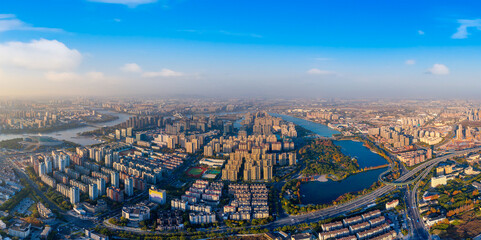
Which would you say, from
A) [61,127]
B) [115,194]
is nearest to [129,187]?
[115,194]

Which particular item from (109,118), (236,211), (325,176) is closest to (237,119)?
(109,118)

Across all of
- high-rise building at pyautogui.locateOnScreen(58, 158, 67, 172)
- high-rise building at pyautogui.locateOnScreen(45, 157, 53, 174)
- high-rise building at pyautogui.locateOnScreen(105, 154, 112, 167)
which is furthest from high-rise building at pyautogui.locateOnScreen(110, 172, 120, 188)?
high-rise building at pyautogui.locateOnScreen(45, 157, 53, 174)

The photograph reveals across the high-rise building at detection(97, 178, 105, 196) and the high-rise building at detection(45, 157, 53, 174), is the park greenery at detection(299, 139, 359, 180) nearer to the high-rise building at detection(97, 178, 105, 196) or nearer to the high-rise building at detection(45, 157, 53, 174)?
the high-rise building at detection(97, 178, 105, 196)

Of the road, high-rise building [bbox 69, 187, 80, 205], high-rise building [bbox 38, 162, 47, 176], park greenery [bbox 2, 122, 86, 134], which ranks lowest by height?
the road

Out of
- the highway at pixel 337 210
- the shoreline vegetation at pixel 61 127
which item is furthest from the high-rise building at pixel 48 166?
the shoreline vegetation at pixel 61 127

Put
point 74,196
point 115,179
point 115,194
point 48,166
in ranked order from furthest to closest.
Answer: point 48,166, point 115,179, point 115,194, point 74,196

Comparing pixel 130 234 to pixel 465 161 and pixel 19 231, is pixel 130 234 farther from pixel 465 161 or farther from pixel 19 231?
pixel 465 161

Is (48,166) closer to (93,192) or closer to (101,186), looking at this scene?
(101,186)

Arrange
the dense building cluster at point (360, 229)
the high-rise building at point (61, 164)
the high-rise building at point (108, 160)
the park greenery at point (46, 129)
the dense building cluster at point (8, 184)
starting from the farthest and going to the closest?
the park greenery at point (46, 129) < the high-rise building at point (108, 160) < the high-rise building at point (61, 164) < the dense building cluster at point (8, 184) < the dense building cluster at point (360, 229)

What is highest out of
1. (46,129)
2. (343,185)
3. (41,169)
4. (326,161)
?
(46,129)

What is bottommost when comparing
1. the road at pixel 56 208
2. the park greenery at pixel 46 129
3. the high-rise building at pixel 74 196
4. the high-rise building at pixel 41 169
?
the road at pixel 56 208

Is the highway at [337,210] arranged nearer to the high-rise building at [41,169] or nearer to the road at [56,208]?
the road at [56,208]

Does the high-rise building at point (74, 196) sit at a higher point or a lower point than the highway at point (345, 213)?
higher
